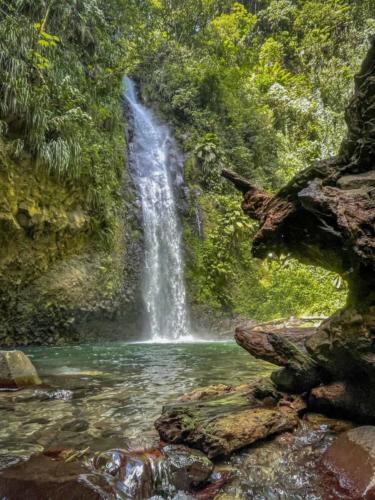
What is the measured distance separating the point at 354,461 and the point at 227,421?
0.96 meters

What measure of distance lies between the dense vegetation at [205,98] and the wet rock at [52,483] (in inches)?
343

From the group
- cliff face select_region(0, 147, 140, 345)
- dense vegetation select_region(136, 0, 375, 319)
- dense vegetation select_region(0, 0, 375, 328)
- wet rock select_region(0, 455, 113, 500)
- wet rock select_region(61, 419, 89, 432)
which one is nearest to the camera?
wet rock select_region(0, 455, 113, 500)

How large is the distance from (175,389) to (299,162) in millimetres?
13562

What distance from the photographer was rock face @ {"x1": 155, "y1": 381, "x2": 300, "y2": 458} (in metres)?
3.02

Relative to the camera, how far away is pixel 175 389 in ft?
17.2

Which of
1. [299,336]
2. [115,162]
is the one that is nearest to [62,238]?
[115,162]

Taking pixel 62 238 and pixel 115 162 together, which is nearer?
pixel 62 238

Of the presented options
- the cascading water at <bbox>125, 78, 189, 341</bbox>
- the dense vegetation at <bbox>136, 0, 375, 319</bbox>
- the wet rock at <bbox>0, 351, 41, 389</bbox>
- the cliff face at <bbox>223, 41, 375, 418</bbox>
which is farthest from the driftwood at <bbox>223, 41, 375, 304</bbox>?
the cascading water at <bbox>125, 78, 189, 341</bbox>

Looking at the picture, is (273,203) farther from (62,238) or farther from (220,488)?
(62,238)

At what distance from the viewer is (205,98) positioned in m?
20.2

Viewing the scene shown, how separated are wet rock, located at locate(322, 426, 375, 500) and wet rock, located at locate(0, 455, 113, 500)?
1.50m

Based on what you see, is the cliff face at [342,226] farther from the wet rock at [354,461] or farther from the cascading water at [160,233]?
the cascading water at [160,233]

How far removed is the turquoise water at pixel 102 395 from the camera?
11.3ft

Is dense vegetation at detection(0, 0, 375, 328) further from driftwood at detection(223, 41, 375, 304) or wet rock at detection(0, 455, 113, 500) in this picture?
wet rock at detection(0, 455, 113, 500)
